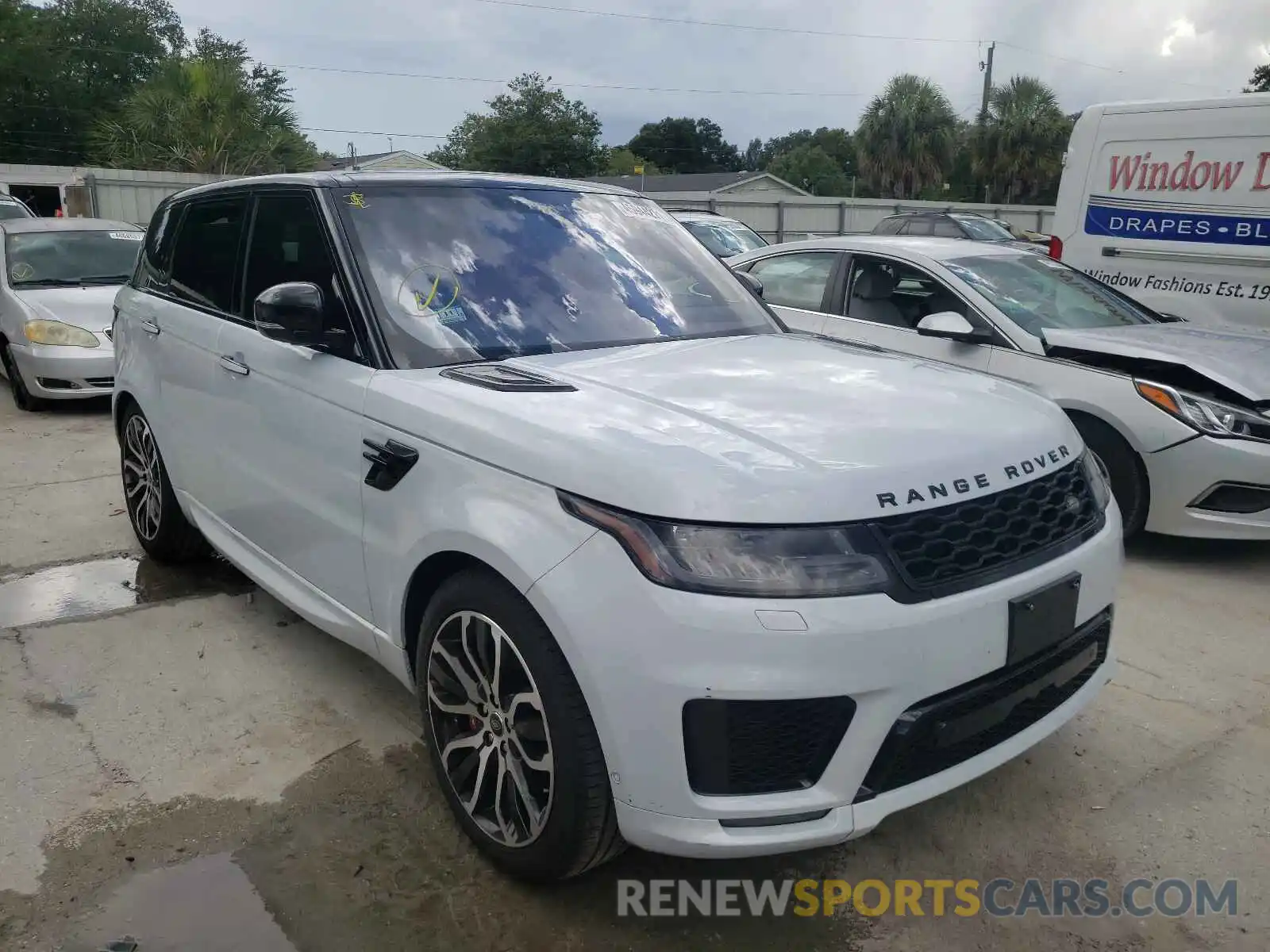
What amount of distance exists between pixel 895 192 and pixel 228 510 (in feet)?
156

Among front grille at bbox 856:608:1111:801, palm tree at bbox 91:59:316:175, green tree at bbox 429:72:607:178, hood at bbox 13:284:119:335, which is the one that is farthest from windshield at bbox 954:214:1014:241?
green tree at bbox 429:72:607:178

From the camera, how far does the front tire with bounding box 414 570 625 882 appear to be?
221 centimetres

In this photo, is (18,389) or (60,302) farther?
(18,389)

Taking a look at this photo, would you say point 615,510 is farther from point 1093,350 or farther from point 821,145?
point 821,145

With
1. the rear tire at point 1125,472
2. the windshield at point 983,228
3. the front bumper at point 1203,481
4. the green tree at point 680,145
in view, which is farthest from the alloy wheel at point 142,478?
the green tree at point 680,145

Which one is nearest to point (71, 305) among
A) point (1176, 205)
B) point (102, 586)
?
point (102, 586)

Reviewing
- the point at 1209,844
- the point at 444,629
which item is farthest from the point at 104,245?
the point at 1209,844

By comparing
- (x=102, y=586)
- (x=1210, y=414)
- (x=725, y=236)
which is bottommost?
(x=102, y=586)

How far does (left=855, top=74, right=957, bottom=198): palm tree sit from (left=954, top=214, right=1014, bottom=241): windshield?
28.2 m

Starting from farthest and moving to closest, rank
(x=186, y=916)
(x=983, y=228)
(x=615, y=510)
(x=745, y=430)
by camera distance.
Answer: (x=983, y=228) < (x=186, y=916) < (x=745, y=430) < (x=615, y=510)

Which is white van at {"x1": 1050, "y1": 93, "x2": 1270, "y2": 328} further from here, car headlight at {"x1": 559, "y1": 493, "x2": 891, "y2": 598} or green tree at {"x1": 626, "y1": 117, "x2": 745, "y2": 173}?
green tree at {"x1": 626, "y1": 117, "x2": 745, "y2": 173}

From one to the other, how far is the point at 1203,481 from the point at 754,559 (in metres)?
3.51

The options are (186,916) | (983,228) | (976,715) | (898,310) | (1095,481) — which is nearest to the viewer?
(976,715)

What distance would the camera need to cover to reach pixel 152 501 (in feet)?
15.5
